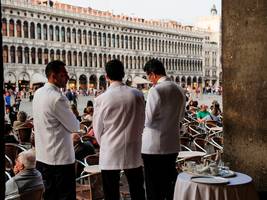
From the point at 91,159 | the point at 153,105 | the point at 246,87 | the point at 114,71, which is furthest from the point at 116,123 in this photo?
the point at 246,87

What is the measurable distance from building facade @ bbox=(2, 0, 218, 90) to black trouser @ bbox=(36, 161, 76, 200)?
3572 cm

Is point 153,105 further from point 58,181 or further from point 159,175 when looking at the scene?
point 58,181

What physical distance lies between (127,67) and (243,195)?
5726 centimetres

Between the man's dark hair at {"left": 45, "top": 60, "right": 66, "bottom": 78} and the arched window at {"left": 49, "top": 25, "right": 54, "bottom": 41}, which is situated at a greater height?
the arched window at {"left": 49, "top": 25, "right": 54, "bottom": 41}

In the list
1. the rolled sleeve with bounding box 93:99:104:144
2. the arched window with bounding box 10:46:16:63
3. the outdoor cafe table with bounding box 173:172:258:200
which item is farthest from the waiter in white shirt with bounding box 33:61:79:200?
the arched window with bounding box 10:46:16:63

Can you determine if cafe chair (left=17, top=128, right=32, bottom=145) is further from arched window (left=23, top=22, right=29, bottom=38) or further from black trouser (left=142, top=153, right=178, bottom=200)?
arched window (left=23, top=22, right=29, bottom=38)

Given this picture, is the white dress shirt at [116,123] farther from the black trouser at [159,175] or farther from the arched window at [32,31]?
the arched window at [32,31]

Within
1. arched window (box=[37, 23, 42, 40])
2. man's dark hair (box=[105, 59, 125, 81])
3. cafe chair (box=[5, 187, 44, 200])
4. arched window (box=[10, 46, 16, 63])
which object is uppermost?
arched window (box=[37, 23, 42, 40])

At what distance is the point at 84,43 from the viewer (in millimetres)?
54375

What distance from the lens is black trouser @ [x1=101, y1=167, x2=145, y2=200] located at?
3.17 metres

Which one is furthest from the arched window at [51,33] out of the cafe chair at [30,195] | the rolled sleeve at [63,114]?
the cafe chair at [30,195]

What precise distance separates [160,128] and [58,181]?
0.92 m

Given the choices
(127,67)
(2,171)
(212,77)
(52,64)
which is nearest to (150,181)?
(52,64)

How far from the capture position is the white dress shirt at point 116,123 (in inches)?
123
